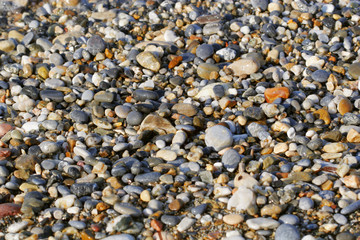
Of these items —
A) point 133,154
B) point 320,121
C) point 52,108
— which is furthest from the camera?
point 52,108

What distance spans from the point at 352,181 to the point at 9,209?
2313mm

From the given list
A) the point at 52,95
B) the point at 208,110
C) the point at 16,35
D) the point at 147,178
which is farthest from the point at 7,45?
the point at 147,178

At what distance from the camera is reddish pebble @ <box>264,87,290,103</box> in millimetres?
4098

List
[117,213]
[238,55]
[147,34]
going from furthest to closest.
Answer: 1. [147,34]
2. [238,55]
3. [117,213]

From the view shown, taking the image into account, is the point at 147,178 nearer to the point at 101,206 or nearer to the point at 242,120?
the point at 101,206

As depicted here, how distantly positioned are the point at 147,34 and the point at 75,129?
1.73 meters

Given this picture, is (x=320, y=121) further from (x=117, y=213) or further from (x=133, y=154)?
(x=117, y=213)

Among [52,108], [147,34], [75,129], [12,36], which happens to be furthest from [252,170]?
[12,36]

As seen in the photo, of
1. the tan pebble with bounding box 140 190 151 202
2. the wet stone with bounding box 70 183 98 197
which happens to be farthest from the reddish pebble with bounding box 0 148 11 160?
the tan pebble with bounding box 140 190 151 202

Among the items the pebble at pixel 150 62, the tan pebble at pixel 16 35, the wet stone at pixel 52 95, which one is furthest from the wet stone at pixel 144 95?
the tan pebble at pixel 16 35

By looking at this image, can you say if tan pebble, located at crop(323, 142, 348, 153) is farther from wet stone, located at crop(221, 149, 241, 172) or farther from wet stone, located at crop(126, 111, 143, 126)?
wet stone, located at crop(126, 111, 143, 126)

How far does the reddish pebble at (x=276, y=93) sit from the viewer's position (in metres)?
4.10

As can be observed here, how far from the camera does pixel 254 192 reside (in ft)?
9.98

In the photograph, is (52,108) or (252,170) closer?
(252,170)
